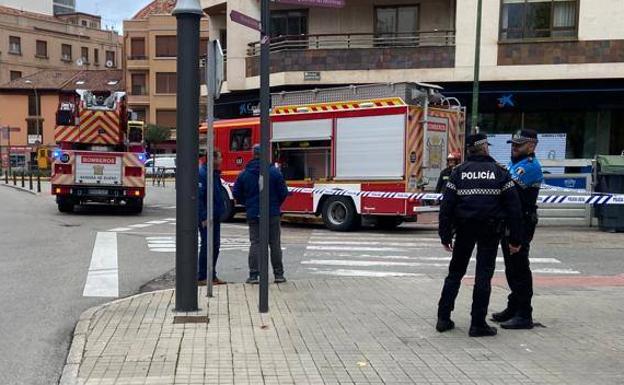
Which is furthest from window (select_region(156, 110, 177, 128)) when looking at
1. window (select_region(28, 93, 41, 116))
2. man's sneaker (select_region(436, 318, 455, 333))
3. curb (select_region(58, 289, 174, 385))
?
man's sneaker (select_region(436, 318, 455, 333))

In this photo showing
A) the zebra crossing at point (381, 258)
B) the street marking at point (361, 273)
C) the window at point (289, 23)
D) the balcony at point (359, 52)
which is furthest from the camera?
the window at point (289, 23)

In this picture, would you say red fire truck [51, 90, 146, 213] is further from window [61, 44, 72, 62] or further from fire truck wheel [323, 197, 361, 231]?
window [61, 44, 72, 62]

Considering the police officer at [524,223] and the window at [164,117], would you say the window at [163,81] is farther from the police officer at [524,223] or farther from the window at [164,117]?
the police officer at [524,223]

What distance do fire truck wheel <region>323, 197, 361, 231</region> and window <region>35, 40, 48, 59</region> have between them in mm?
70562

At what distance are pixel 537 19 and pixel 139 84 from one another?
161 ft

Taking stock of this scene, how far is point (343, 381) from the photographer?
4.77 meters

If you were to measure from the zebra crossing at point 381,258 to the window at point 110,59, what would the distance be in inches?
3039

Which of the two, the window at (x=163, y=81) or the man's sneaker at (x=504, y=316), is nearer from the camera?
Answer: the man's sneaker at (x=504, y=316)

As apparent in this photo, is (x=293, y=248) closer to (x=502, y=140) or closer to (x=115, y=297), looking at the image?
(x=115, y=297)

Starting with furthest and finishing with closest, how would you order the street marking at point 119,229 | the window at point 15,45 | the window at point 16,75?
the window at point 15,45
the window at point 16,75
the street marking at point 119,229

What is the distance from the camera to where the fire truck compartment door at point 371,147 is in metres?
14.1

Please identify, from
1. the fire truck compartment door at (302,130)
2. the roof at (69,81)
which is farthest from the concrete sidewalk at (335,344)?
the roof at (69,81)

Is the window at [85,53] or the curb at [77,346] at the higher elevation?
the window at [85,53]

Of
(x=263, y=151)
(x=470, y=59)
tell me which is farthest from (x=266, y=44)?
(x=470, y=59)
